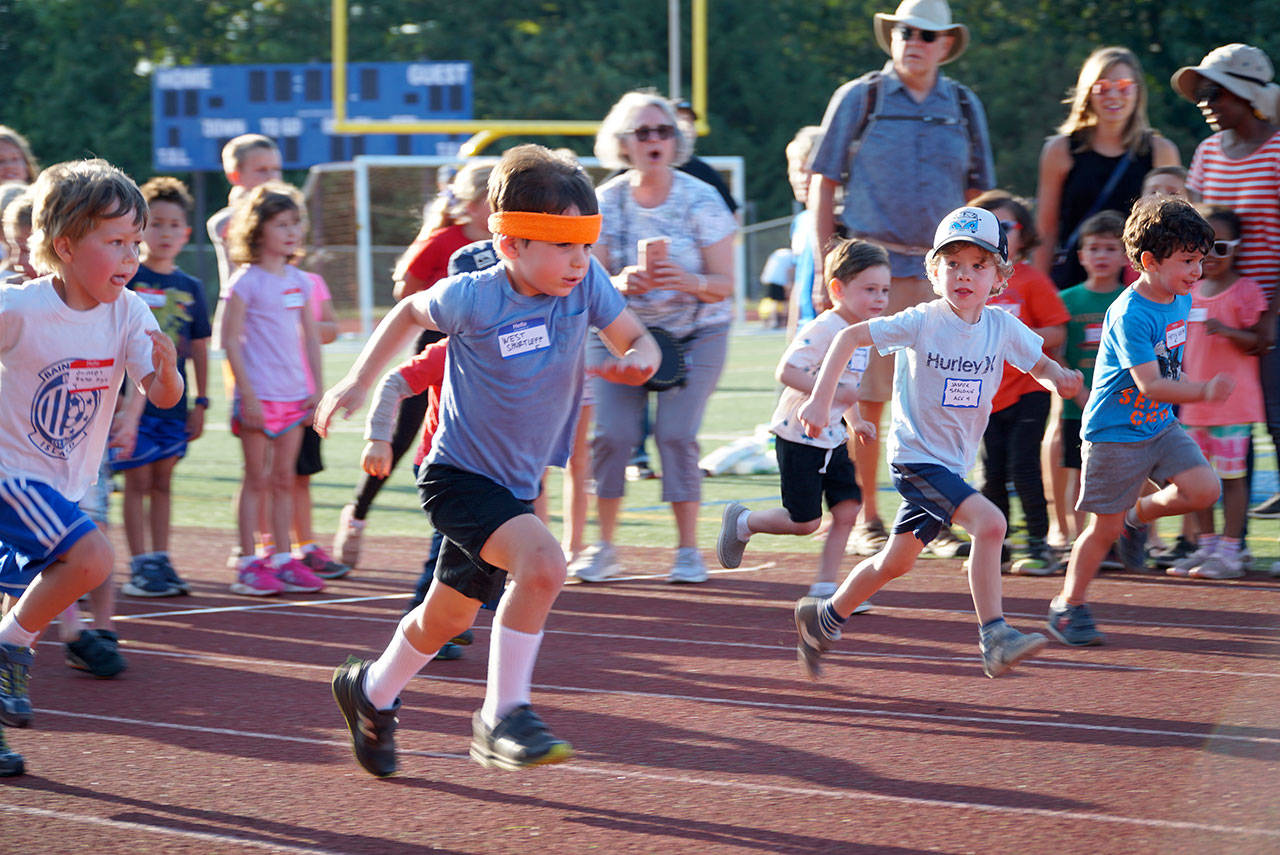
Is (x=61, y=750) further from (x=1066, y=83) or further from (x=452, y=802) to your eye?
(x=1066, y=83)

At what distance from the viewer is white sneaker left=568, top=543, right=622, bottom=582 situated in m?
7.41

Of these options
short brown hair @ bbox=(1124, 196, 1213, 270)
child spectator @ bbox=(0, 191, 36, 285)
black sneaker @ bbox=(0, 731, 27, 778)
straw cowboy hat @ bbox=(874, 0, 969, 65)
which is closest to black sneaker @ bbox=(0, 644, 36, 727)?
black sneaker @ bbox=(0, 731, 27, 778)

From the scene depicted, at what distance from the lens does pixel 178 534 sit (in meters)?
9.34

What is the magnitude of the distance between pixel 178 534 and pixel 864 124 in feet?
15.3

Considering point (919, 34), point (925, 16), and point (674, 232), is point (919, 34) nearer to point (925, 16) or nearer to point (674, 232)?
point (925, 16)

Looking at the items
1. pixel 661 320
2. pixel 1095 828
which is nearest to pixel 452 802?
pixel 1095 828

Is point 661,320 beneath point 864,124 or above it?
beneath

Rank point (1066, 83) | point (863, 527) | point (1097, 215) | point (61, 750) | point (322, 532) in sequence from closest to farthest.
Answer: point (61, 750) < point (1097, 215) < point (863, 527) < point (322, 532) < point (1066, 83)

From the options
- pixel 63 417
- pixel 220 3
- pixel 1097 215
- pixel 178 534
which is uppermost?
pixel 220 3

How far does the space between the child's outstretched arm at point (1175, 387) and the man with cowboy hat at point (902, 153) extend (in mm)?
1870

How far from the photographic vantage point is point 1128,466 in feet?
19.0

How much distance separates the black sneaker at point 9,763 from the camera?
4.37 meters

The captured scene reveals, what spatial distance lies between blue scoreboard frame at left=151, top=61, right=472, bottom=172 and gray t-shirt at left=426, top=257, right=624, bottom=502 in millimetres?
26442

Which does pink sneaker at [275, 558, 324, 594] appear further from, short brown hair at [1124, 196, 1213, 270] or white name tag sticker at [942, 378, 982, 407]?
short brown hair at [1124, 196, 1213, 270]
